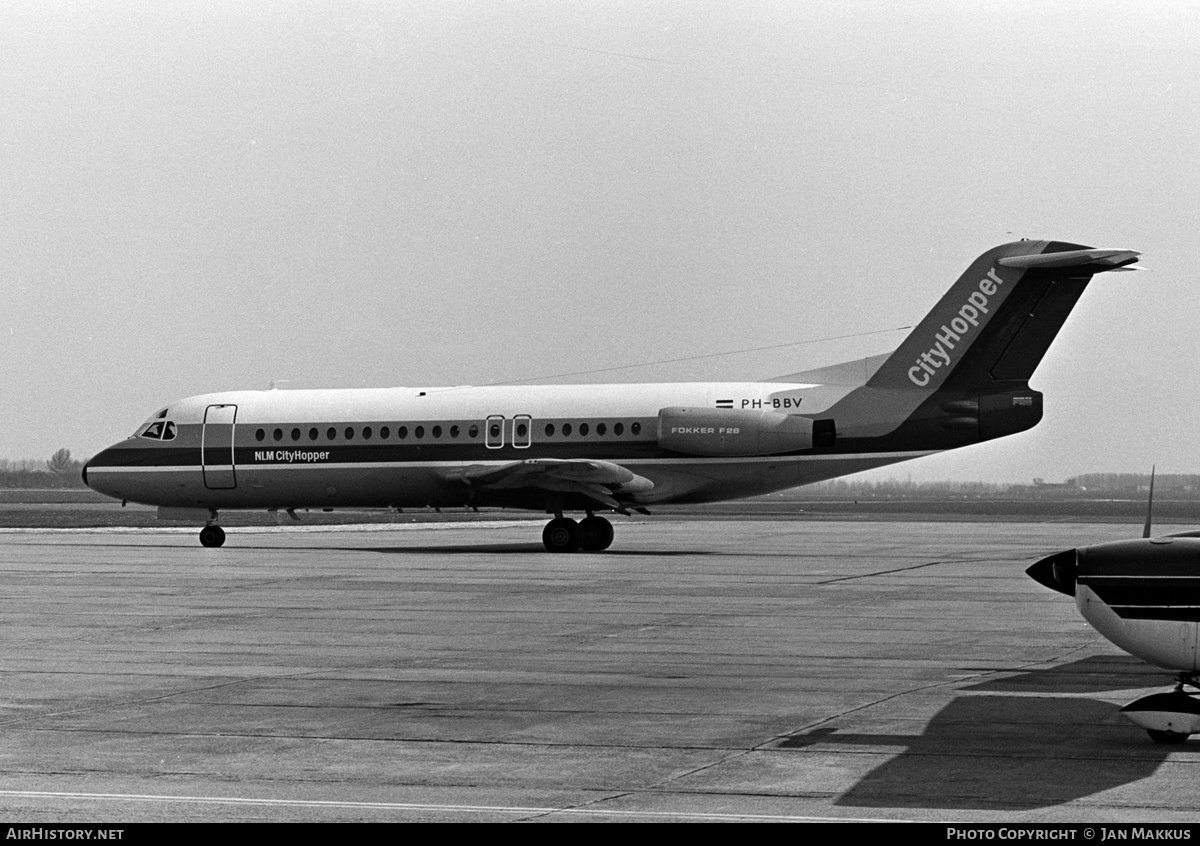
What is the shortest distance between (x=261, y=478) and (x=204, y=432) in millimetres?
1924

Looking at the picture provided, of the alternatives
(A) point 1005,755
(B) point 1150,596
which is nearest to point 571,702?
(A) point 1005,755

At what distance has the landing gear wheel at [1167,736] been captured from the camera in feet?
31.5

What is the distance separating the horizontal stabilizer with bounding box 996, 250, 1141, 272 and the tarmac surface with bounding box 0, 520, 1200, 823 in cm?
895

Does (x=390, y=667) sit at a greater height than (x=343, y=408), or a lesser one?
lesser

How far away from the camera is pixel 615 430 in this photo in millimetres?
34219

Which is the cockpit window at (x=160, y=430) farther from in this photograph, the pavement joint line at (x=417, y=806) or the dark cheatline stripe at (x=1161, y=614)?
the dark cheatline stripe at (x=1161, y=614)

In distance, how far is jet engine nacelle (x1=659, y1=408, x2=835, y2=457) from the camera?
32.8 metres

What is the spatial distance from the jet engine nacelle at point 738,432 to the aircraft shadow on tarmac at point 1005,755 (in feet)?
67.2

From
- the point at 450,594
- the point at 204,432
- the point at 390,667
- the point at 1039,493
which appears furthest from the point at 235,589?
the point at 1039,493

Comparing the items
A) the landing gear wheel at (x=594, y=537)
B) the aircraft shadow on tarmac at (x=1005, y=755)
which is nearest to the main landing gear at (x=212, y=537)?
the landing gear wheel at (x=594, y=537)

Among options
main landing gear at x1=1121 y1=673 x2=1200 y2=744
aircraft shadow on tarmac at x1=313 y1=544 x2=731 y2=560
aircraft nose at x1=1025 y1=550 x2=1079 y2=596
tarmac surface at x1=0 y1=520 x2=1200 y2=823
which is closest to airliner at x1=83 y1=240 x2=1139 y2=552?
aircraft shadow on tarmac at x1=313 y1=544 x2=731 y2=560

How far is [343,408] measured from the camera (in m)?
36.7

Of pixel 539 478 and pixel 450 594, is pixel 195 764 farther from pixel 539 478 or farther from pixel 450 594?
pixel 539 478

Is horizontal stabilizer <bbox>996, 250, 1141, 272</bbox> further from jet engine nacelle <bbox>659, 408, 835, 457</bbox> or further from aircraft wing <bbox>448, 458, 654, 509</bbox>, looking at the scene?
aircraft wing <bbox>448, 458, 654, 509</bbox>
